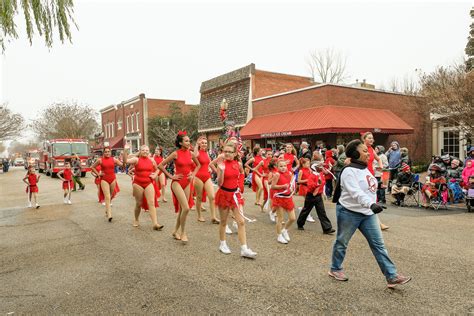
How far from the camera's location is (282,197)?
6.36 metres

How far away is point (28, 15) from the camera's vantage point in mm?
5469

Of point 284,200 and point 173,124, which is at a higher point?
point 173,124

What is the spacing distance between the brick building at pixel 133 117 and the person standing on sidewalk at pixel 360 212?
3686 centimetres

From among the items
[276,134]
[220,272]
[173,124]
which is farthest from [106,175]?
[173,124]

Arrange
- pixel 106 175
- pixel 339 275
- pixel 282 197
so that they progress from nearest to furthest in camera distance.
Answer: pixel 339 275, pixel 282 197, pixel 106 175

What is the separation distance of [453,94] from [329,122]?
541 centimetres

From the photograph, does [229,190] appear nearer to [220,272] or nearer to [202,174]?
[220,272]

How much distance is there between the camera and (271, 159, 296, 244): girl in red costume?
6348mm

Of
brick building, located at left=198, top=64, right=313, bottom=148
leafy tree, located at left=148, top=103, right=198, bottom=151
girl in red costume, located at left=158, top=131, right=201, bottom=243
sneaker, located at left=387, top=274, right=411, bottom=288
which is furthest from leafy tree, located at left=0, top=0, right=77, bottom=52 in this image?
leafy tree, located at left=148, top=103, right=198, bottom=151

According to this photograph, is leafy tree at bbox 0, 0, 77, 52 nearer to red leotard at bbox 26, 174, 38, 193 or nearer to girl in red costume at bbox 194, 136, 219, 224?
girl in red costume at bbox 194, 136, 219, 224

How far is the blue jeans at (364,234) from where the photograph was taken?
13.6ft

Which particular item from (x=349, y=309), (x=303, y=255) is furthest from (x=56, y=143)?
(x=349, y=309)

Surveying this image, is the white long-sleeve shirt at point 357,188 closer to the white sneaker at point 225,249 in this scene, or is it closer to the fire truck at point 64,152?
the white sneaker at point 225,249

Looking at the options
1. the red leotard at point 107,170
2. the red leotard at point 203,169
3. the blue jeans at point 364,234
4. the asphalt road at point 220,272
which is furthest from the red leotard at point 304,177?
the red leotard at point 107,170
